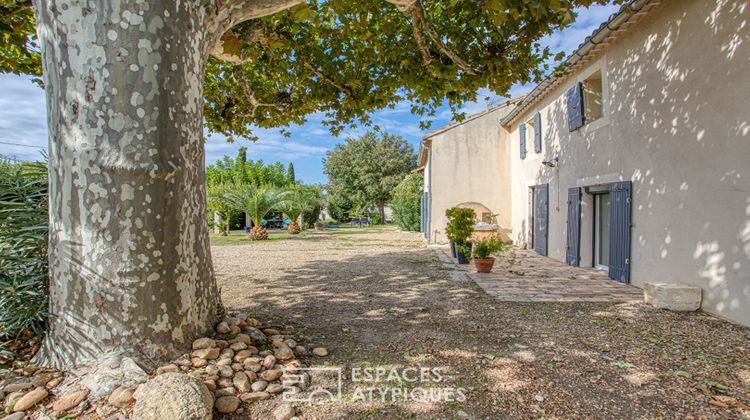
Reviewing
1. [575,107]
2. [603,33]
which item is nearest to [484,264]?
[575,107]

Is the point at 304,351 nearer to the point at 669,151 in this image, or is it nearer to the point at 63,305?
the point at 63,305

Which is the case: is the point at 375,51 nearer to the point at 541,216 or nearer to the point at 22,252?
the point at 22,252

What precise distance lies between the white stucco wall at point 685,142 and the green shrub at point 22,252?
698cm

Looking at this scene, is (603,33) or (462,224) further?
(462,224)

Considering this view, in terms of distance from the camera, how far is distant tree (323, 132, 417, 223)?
34.5m

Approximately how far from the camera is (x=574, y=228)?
826 cm

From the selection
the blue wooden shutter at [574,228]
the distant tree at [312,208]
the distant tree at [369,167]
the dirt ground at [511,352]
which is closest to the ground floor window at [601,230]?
the blue wooden shutter at [574,228]

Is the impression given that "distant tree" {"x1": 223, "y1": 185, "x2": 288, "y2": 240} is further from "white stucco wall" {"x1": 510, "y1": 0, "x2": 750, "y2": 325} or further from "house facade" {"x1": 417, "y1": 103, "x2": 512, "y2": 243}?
"white stucco wall" {"x1": 510, "y1": 0, "x2": 750, "y2": 325}

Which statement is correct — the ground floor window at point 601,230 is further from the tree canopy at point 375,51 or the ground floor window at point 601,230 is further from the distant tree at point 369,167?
the distant tree at point 369,167

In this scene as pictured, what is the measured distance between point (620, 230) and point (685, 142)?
202cm

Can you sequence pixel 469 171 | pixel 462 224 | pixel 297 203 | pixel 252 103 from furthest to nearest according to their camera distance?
1. pixel 297 203
2. pixel 469 171
3. pixel 462 224
4. pixel 252 103

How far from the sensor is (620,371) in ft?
9.49

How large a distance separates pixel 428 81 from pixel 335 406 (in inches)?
203

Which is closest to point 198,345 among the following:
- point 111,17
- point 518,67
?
point 111,17
